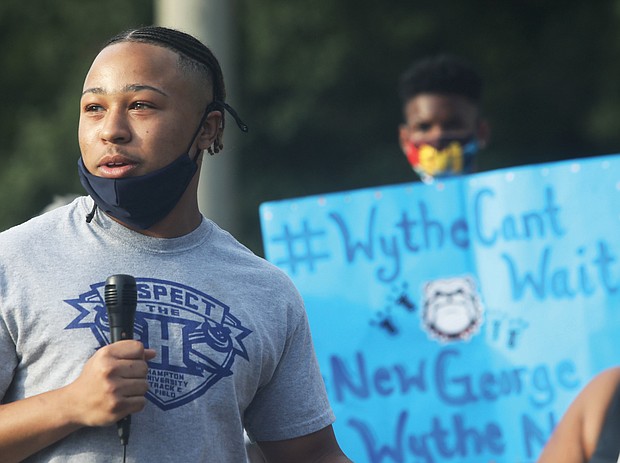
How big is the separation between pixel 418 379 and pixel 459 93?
5.26 ft

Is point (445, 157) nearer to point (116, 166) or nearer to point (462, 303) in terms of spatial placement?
point (462, 303)

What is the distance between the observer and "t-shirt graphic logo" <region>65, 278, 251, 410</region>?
2475mm

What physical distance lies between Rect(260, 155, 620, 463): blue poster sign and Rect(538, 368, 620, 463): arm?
82 centimetres

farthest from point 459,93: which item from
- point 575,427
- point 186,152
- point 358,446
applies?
point 186,152

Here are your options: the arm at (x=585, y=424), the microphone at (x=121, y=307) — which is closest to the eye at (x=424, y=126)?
the arm at (x=585, y=424)

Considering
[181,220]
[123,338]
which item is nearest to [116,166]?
[181,220]

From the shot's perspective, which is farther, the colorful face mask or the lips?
the colorful face mask

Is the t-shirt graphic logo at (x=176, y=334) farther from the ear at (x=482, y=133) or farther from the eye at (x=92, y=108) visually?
the ear at (x=482, y=133)

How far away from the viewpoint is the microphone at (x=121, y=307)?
2.31m

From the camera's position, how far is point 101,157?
8.46 ft

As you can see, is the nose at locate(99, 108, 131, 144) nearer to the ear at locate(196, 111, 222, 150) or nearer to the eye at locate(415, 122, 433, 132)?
the ear at locate(196, 111, 222, 150)

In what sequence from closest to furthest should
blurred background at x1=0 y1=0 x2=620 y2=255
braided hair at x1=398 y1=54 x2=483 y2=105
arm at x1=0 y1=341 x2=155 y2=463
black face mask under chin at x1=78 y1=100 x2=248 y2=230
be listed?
arm at x1=0 y1=341 x2=155 y2=463 < black face mask under chin at x1=78 y1=100 x2=248 y2=230 < braided hair at x1=398 y1=54 x2=483 y2=105 < blurred background at x1=0 y1=0 x2=620 y2=255

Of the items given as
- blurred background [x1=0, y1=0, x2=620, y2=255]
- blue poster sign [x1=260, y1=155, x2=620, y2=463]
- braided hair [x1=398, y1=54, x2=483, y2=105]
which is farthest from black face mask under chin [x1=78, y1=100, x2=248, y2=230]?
blurred background [x1=0, y1=0, x2=620, y2=255]

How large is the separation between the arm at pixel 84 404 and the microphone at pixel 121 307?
0.04 meters
